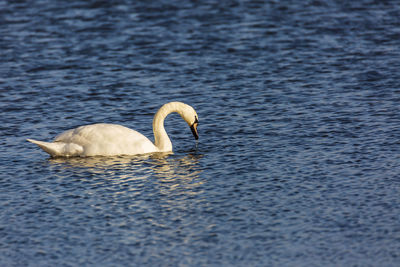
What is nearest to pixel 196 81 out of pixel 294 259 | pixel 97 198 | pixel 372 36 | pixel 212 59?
pixel 212 59

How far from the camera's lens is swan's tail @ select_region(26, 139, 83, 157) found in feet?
56.4

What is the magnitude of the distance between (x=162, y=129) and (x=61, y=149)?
223cm

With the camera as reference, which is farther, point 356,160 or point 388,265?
point 356,160

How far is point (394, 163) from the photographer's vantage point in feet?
52.7

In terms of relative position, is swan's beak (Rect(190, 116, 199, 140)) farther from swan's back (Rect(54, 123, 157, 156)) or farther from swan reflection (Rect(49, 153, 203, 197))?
swan's back (Rect(54, 123, 157, 156))

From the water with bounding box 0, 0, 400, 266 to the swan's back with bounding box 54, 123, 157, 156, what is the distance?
24 centimetres

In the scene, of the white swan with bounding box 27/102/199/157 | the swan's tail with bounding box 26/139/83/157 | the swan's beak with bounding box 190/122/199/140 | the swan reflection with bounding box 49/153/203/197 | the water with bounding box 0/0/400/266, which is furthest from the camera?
the swan's beak with bounding box 190/122/199/140

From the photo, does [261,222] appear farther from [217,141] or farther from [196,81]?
[196,81]

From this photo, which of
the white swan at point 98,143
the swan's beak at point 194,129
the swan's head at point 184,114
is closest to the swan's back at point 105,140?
the white swan at point 98,143

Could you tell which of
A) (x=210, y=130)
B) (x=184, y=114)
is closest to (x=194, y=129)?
(x=184, y=114)

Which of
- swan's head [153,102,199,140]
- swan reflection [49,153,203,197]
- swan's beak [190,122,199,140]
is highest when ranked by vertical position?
swan's head [153,102,199,140]

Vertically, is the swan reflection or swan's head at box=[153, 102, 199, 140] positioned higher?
swan's head at box=[153, 102, 199, 140]

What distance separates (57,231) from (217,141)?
5657 millimetres

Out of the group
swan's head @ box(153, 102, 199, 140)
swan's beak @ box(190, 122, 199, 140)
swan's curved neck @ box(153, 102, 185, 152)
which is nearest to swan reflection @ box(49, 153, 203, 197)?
swan's curved neck @ box(153, 102, 185, 152)
